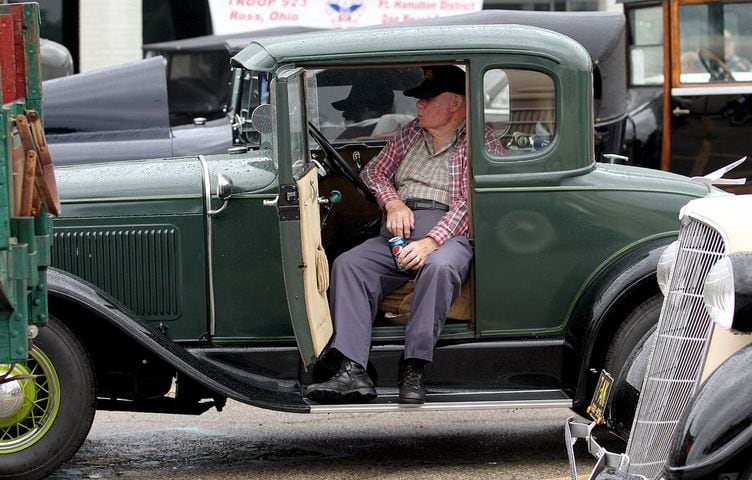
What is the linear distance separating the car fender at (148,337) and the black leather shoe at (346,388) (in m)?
0.08

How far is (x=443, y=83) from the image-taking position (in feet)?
18.3

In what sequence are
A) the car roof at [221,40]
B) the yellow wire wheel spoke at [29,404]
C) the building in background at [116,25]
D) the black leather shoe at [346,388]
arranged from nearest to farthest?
the yellow wire wheel spoke at [29,404] → the black leather shoe at [346,388] → the car roof at [221,40] → the building in background at [116,25]

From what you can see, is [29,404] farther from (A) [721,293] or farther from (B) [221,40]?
(B) [221,40]

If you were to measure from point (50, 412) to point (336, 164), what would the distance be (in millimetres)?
1740

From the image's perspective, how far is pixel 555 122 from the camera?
212 inches

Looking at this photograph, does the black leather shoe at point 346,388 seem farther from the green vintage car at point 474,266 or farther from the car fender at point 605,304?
the car fender at point 605,304

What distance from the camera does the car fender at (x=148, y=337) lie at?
5.03 metres

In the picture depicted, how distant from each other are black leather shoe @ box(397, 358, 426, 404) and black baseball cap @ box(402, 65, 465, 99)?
4.11 feet

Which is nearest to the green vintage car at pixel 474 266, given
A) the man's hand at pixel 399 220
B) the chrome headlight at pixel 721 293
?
the man's hand at pixel 399 220

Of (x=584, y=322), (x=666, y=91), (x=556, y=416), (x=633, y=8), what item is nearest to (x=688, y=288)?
(x=584, y=322)

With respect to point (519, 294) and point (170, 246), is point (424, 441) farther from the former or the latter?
point (170, 246)

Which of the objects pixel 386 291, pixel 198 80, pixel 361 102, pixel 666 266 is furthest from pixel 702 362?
pixel 198 80

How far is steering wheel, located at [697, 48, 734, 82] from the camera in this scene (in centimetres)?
1069

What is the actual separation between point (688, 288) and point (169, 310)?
8.20ft
